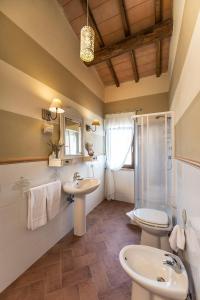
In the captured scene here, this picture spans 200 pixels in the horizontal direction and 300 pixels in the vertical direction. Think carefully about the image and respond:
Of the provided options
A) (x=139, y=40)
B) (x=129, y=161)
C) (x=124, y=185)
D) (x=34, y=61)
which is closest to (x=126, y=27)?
(x=139, y=40)

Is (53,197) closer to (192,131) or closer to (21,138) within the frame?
(21,138)

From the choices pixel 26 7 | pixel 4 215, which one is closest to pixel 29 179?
pixel 4 215

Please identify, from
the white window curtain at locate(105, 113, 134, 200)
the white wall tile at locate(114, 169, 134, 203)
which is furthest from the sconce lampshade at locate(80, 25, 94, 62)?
the white wall tile at locate(114, 169, 134, 203)

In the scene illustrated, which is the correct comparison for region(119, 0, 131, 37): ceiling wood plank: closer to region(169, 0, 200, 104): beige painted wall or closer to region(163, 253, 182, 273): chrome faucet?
region(169, 0, 200, 104): beige painted wall

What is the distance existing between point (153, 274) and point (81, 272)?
908 mm

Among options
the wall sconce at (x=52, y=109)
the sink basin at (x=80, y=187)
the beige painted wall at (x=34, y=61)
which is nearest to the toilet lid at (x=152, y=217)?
the sink basin at (x=80, y=187)

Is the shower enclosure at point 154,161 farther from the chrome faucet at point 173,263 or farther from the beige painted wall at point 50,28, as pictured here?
the beige painted wall at point 50,28

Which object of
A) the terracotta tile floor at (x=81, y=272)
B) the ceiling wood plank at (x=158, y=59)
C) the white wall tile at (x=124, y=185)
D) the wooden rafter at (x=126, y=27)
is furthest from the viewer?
the white wall tile at (x=124, y=185)

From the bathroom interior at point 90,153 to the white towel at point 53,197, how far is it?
1 cm

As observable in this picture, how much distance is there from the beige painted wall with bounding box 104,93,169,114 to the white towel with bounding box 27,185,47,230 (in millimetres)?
2662

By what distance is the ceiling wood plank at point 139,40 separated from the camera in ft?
7.47

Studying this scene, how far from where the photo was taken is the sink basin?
6.91 ft

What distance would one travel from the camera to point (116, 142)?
11.8 ft

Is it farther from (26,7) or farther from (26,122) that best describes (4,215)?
(26,7)
